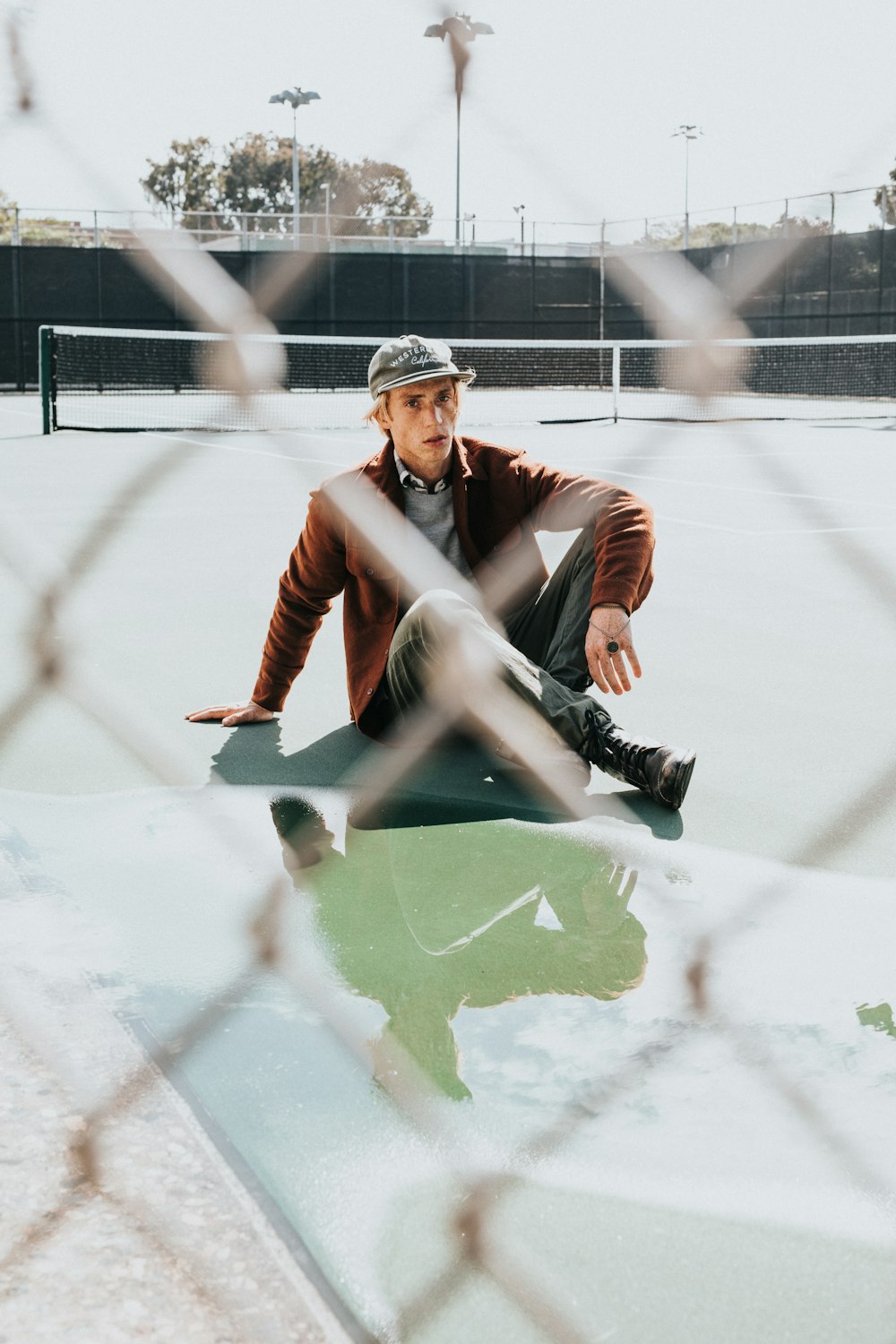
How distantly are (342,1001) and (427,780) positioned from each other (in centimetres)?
120

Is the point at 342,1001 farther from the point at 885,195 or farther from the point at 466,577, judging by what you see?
the point at 885,195

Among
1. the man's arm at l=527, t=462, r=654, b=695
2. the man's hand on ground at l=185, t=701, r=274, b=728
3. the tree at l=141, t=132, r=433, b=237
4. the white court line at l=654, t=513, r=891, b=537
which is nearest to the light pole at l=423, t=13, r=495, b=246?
the tree at l=141, t=132, r=433, b=237

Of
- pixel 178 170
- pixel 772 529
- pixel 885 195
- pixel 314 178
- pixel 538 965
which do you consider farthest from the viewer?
pixel 772 529

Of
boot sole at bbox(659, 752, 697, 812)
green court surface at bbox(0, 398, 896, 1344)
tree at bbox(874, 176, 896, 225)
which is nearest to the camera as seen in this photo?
green court surface at bbox(0, 398, 896, 1344)

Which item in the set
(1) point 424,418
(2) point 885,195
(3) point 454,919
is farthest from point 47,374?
(3) point 454,919

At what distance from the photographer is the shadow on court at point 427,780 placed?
2980 mm

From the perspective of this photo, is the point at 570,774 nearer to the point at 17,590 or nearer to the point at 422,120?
the point at 422,120

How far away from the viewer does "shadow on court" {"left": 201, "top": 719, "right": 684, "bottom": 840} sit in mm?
2980

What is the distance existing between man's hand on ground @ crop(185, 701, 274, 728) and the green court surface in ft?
0.13

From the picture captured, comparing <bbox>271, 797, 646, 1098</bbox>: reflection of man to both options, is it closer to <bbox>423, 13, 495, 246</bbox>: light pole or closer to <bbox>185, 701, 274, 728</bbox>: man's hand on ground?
<bbox>185, 701, 274, 728</bbox>: man's hand on ground

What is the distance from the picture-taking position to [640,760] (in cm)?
301

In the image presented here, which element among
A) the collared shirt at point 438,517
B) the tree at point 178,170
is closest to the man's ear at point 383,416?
the collared shirt at point 438,517

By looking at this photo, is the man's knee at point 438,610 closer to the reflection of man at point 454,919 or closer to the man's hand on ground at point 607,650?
the man's hand on ground at point 607,650

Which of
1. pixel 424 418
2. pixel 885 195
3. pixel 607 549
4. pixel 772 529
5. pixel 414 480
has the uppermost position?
pixel 885 195
